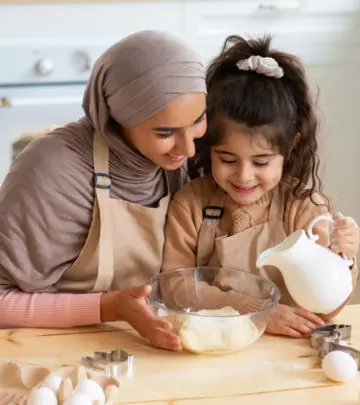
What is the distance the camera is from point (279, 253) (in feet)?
3.86

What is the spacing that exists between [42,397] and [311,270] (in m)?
0.43

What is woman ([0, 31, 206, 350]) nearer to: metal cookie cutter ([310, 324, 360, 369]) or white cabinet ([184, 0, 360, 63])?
metal cookie cutter ([310, 324, 360, 369])

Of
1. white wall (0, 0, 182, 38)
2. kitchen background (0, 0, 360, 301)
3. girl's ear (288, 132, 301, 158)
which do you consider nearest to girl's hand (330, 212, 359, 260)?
girl's ear (288, 132, 301, 158)

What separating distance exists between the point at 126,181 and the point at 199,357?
1.31 feet

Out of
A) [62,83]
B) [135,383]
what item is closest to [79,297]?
[135,383]

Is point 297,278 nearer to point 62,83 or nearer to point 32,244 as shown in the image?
point 32,244

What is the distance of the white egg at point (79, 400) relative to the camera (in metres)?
1.00

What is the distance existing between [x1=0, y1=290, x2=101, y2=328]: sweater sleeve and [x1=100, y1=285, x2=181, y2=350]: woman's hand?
0.02 metres

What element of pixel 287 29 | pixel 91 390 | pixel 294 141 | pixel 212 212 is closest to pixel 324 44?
pixel 287 29

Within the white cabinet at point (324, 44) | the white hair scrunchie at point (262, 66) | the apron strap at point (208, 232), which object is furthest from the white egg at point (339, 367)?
the white cabinet at point (324, 44)

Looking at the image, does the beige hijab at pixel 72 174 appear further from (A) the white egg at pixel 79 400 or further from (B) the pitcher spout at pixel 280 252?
(A) the white egg at pixel 79 400

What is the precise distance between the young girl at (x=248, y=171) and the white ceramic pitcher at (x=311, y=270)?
26cm

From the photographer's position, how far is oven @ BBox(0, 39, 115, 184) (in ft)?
8.14

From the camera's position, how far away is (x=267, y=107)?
4.92ft
